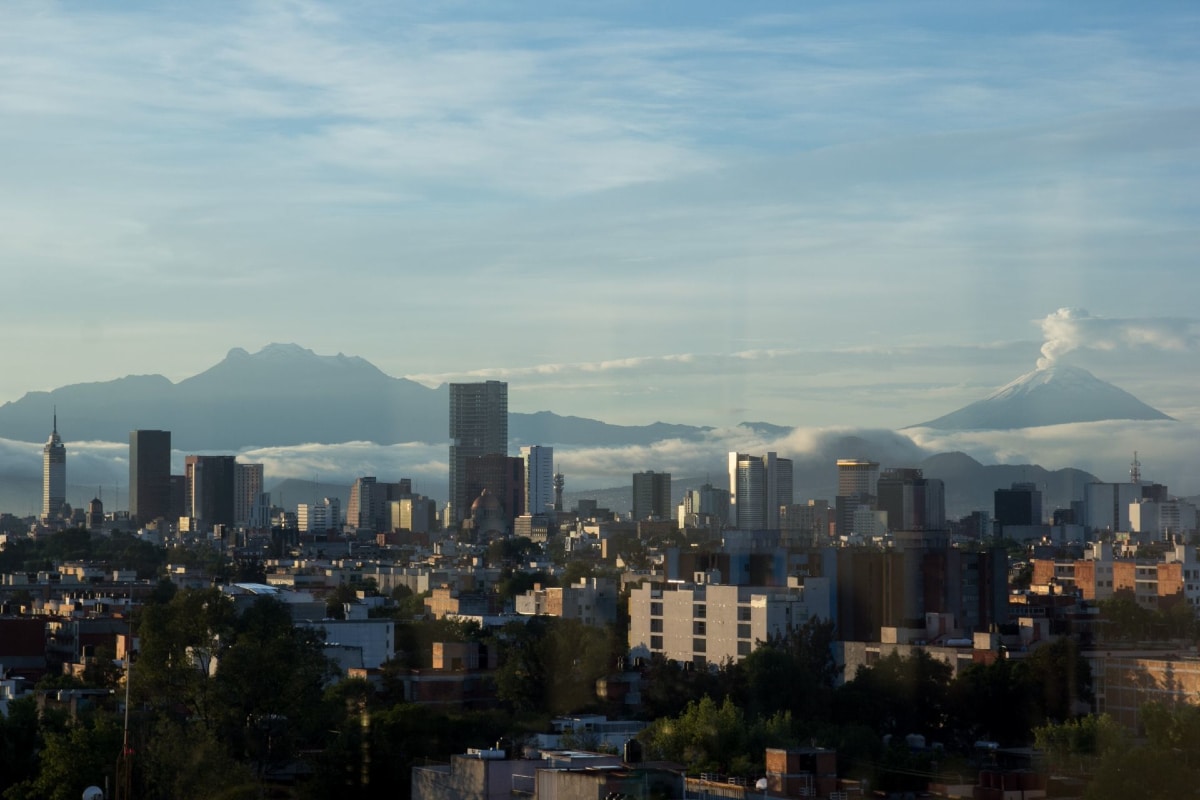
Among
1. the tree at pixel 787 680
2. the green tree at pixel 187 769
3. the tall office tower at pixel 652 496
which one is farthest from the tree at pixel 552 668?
the tall office tower at pixel 652 496

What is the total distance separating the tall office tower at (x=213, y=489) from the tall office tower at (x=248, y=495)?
0.71 metres

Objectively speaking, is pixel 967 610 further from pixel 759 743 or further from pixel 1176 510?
pixel 1176 510

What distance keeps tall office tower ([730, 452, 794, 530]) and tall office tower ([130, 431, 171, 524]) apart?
4584 centimetres

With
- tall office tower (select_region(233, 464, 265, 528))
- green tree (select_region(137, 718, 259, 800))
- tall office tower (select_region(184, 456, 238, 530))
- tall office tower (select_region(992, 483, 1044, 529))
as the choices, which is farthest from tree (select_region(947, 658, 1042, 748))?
tall office tower (select_region(184, 456, 238, 530))

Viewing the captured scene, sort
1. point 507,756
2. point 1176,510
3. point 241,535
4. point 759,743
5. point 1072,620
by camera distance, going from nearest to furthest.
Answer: point 507,756, point 759,743, point 1072,620, point 1176,510, point 241,535

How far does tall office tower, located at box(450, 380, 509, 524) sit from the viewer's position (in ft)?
256

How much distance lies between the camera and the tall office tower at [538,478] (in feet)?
250

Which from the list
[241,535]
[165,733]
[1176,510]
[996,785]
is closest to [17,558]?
[241,535]

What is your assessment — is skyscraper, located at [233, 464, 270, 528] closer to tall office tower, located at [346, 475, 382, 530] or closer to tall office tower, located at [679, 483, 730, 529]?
tall office tower, located at [346, 475, 382, 530]

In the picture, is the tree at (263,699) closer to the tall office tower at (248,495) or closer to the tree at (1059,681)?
the tree at (1059,681)

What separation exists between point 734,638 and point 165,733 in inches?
415

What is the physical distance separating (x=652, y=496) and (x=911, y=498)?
70.0ft

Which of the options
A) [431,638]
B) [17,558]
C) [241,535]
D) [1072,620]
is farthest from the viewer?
[241,535]

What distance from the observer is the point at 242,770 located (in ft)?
38.0
